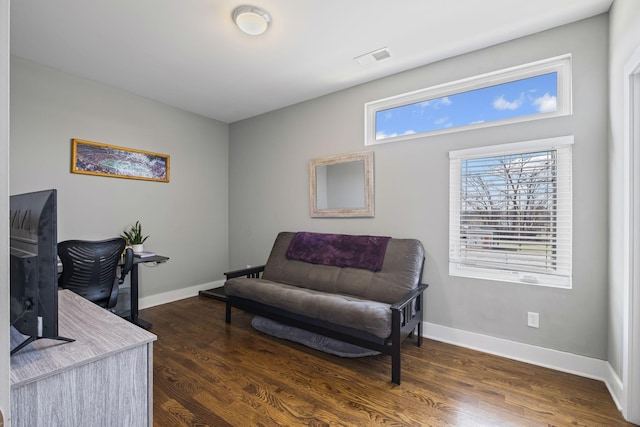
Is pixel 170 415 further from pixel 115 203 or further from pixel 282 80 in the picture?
pixel 282 80

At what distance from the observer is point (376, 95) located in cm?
310

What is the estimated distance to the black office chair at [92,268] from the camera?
7.68ft

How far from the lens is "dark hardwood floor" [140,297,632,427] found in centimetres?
169

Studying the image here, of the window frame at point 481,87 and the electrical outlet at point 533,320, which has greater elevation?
the window frame at point 481,87

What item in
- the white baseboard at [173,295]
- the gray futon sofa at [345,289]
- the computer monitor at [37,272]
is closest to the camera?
the computer monitor at [37,272]

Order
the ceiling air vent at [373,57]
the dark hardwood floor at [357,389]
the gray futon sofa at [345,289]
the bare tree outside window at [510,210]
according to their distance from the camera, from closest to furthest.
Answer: the dark hardwood floor at [357,389], the gray futon sofa at [345,289], the bare tree outside window at [510,210], the ceiling air vent at [373,57]

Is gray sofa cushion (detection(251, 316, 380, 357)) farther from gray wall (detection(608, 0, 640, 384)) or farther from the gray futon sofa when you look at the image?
gray wall (detection(608, 0, 640, 384))

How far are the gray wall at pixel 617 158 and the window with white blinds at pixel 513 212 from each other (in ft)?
0.84

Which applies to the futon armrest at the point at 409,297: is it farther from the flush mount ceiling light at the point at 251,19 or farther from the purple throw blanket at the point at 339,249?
the flush mount ceiling light at the point at 251,19

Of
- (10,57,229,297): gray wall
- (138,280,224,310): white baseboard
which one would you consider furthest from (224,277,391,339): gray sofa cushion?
(10,57,229,297): gray wall

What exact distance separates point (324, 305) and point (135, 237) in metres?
2.52

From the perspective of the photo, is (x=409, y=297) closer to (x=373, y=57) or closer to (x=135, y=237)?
(x=373, y=57)

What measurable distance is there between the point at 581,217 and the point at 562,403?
129cm

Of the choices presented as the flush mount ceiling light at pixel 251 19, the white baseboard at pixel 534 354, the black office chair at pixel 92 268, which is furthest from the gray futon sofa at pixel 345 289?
the flush mount ceiling light at pixel 251 19
